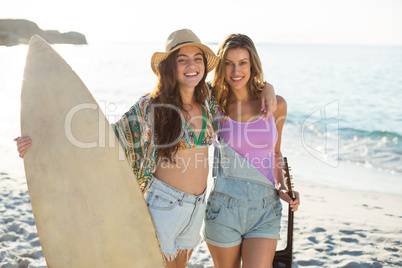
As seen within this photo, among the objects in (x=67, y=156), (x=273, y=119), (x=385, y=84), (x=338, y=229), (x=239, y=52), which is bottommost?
(x=338, y=229)

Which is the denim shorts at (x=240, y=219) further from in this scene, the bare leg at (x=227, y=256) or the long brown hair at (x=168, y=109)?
the long brown hair at (x=168, y=109)

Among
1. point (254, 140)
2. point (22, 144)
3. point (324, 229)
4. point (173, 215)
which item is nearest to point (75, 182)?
point (22, 144)

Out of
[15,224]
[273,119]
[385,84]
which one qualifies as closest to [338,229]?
[273,119]

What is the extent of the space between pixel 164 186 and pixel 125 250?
18.4 inches

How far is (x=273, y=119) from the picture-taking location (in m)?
2.55

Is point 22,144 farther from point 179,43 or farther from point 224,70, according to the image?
point 224,70

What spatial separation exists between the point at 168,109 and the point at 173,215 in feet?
2.06

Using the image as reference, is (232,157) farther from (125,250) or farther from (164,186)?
(125,250)

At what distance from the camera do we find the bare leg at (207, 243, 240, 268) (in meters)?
2.39

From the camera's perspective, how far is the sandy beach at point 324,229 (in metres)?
3.62

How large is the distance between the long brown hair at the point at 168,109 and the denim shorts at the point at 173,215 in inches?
7.8

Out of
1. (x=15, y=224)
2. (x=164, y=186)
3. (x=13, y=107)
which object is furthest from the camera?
(x=13, y=107)

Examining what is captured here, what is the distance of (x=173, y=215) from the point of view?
227cm

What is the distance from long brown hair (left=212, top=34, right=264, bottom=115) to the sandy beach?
1722 millimetres
